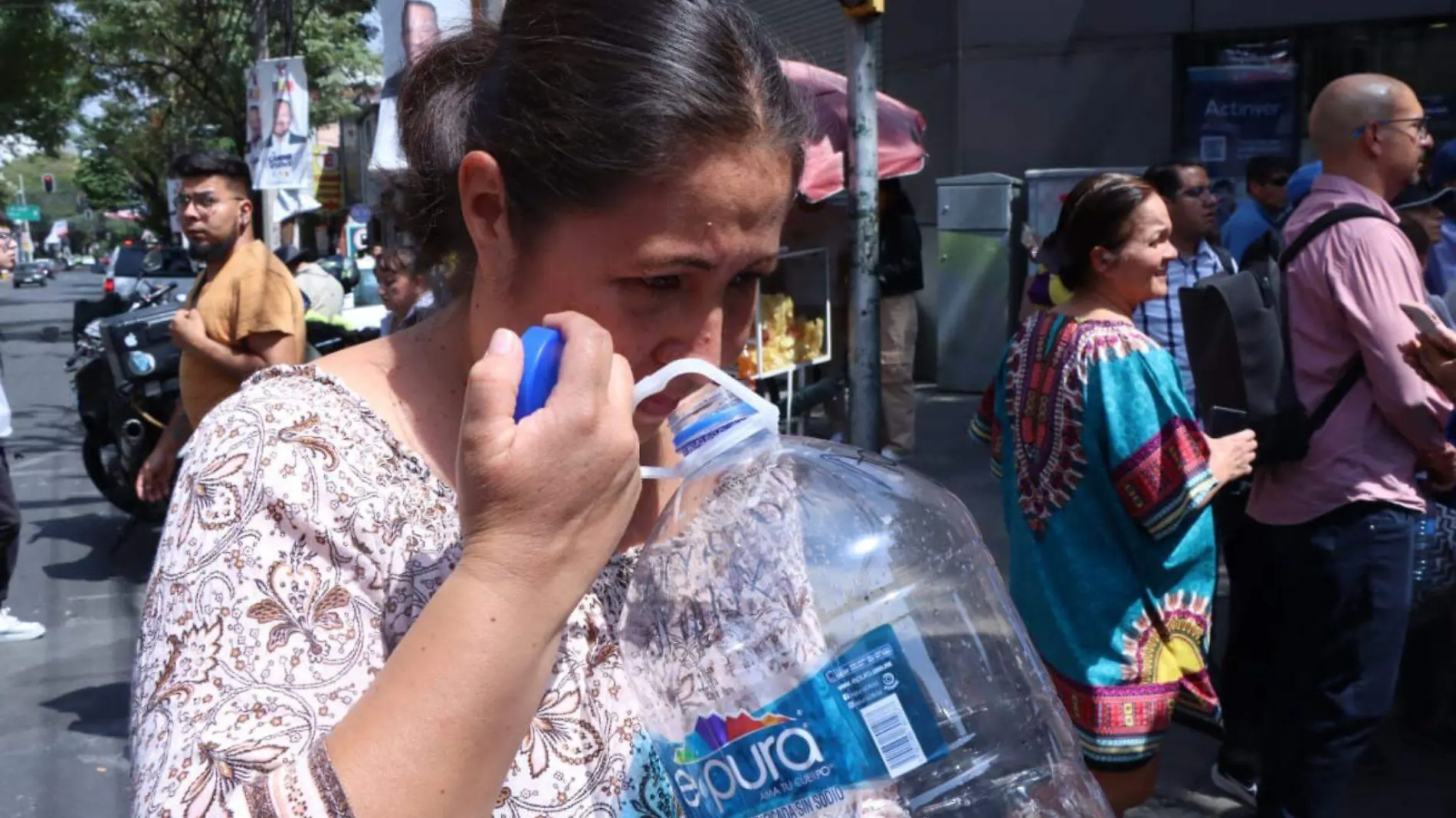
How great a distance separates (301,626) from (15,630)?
6.00 meters

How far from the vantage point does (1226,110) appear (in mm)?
11344

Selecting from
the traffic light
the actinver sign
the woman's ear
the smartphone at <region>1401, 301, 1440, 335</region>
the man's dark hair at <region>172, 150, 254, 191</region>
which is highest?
the actinver sign

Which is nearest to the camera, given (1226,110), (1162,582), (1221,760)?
(1162,582)

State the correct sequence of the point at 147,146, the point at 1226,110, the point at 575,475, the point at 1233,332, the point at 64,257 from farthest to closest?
the point at 64,257 < the point at 147,146 < the point at 1226,110 < the point at 1233,332 < the point at 575,475

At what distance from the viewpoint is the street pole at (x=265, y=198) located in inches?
471

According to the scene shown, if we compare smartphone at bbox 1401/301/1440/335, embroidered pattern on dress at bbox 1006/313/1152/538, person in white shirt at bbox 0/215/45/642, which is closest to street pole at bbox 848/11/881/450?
embroidered pattern on dress at bbox 1006/313/1152/538

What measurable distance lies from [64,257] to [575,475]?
90154 mm

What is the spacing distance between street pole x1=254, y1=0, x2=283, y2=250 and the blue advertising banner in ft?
25.5

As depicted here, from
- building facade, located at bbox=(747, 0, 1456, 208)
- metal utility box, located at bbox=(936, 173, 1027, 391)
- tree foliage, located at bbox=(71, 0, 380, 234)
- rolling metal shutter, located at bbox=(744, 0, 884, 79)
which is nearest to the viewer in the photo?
building facade, located at bbox=(747, 0, 1456, 208)

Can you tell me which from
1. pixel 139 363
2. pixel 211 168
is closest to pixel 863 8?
pixel 211 168

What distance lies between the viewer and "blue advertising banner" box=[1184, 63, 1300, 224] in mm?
11000

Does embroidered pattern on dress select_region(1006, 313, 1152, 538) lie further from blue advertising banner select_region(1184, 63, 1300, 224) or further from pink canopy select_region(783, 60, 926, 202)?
blue advertising banner select_region(1184, 63, 1300, 224)

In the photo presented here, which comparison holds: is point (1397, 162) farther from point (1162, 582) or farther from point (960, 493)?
point (960, 493)

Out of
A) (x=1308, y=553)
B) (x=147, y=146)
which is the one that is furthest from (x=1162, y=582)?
(x=147, y=146)
